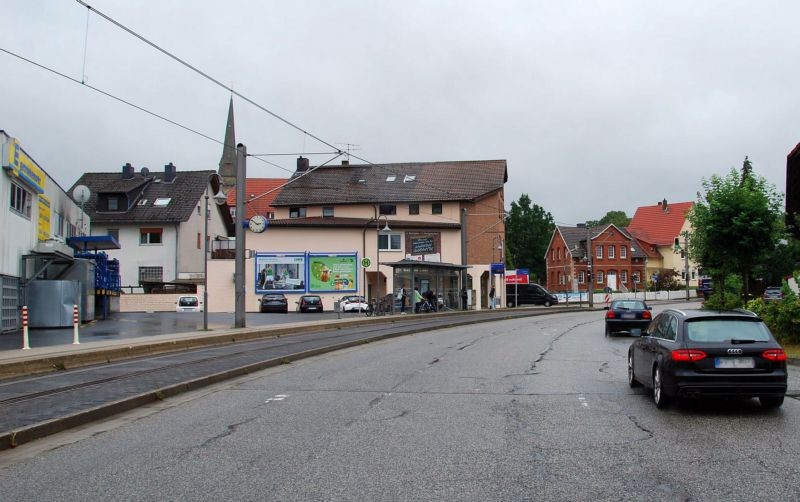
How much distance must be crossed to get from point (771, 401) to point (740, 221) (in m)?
13.1

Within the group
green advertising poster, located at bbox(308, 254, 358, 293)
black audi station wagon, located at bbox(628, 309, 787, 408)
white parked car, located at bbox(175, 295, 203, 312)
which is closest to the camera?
black audi station wagon, located at bbox(628, 309, 787, 408)

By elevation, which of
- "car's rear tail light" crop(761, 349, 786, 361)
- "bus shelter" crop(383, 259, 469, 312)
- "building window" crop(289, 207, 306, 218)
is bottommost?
"car's rear tail light" crop(761, 349, 786, 361)

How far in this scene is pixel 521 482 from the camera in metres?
6.23

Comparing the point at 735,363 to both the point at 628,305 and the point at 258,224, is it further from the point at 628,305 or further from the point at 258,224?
the point at 258,224

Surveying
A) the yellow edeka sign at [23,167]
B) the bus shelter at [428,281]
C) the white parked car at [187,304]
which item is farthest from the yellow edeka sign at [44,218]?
the white parked car at [187,304]

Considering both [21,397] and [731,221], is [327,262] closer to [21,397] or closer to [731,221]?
[731,221]

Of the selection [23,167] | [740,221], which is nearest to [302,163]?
[23,167]

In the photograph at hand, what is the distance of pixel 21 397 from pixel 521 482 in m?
8.09

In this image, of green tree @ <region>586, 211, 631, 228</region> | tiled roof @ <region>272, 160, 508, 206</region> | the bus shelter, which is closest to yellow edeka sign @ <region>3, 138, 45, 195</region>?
the bus shelter

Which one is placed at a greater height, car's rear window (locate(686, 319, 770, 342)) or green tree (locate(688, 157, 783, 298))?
green tree (locate(688, 157, 783, 298))

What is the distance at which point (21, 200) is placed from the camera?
2600cm

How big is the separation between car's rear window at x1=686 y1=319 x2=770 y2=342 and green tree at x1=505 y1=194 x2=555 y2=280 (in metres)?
102

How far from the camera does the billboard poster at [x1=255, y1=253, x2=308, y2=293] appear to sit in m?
53.4

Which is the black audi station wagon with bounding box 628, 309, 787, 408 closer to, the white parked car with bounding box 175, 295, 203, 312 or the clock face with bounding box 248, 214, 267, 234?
the clock face with bounding box 248, 214, 267, 234
